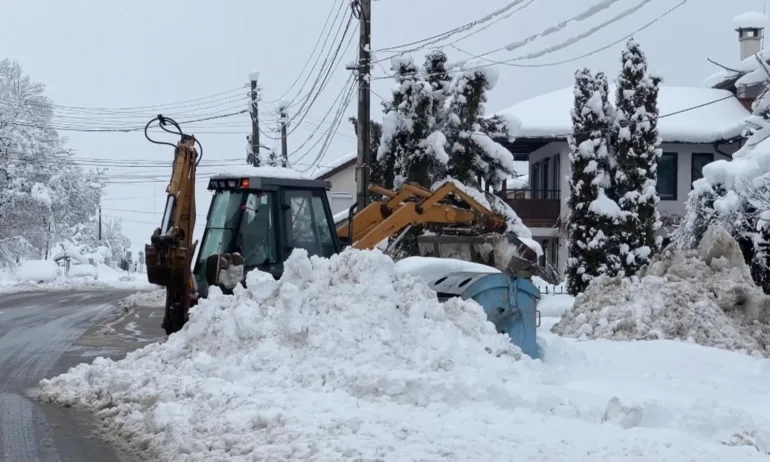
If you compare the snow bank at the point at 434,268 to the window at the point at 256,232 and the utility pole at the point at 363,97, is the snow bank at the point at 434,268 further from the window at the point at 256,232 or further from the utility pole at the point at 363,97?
the utility pole at the point at 363,97

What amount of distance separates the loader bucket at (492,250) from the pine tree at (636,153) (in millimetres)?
8434

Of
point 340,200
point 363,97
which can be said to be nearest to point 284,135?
point 340,200

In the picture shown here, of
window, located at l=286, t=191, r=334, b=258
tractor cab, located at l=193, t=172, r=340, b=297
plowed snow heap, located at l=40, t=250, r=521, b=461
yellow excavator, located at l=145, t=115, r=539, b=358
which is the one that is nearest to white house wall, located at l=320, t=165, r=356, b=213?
yellow excavator, located at l=145, t=115, r=539, b=358

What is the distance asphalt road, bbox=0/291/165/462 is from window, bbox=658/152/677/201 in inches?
716

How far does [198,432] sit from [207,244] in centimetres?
619

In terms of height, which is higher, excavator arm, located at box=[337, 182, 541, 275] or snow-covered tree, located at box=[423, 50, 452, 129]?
snow-covered tree, located at box=[423, 50, 452, 129]

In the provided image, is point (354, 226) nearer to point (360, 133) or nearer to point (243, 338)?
point (360, 133)

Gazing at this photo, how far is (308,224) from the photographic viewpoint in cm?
1429

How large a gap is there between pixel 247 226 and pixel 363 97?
6.82 meters

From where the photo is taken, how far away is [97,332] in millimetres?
18766

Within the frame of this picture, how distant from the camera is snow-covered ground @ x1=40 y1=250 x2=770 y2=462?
25.2ft

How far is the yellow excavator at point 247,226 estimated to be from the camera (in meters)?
12.9

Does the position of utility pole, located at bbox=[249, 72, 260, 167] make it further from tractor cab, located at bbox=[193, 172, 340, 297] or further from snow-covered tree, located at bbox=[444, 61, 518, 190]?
tractor cab, located at bbox=[193, 172, 340, 297]

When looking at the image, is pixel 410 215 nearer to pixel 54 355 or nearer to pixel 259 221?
pixel 259 221
